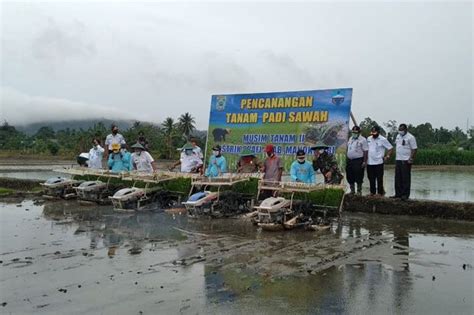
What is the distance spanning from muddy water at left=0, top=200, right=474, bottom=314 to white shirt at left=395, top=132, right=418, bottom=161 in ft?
5.04

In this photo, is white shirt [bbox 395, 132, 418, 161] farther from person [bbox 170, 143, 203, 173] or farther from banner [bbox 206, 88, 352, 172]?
person [bbox 170, 143, 203, 173]

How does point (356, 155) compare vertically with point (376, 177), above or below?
above

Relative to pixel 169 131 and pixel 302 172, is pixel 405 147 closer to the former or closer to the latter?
pixel 302 172

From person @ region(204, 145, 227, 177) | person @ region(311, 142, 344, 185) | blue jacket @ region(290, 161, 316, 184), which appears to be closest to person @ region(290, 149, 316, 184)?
blue jacket @ region(290, 161, 316, 184)

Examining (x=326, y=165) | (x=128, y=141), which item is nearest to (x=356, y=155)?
(x=326, y=165)

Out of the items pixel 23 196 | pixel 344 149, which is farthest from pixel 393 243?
pixel 23 196

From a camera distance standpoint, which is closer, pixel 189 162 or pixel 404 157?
pixel 404 157

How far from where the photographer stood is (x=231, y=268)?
6402 mm

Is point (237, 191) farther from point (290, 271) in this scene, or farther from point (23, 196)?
point (23, 196)

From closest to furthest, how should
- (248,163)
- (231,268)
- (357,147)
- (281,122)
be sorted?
(231,268)
(357,147)
(248,163)
(281,122)

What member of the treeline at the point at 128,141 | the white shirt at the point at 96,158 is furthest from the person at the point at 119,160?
the treeline at the point at 128,141

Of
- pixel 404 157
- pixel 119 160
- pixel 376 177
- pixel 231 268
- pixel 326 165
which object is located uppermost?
pixel 404 157

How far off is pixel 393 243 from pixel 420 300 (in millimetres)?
2917

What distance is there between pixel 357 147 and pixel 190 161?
456 centimetres
